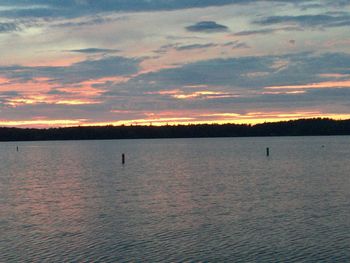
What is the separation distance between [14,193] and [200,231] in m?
28.9

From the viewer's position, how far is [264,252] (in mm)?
25422

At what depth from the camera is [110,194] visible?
169 feet

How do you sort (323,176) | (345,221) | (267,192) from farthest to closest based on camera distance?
(323,176) → (267,192) → (345,221)

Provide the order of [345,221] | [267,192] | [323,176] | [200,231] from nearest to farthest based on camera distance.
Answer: [200,231] < [345,221] < [267,192] < [323,176]

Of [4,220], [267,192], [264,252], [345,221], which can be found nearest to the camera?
[264,252]

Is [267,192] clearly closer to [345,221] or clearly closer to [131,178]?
[345,221]

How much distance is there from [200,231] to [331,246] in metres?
7.79

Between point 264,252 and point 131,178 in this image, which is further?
point 131,178

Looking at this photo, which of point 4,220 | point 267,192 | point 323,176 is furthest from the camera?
point 323,176

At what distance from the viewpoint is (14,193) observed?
53.2 metres

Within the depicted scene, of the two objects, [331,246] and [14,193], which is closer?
[331,246]

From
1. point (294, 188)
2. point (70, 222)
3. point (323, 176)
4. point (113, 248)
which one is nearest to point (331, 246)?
point (113, 248)

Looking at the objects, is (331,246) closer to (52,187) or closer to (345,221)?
(345,221)

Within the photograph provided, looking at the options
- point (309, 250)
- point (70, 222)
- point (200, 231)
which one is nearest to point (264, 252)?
point (309, 250)
